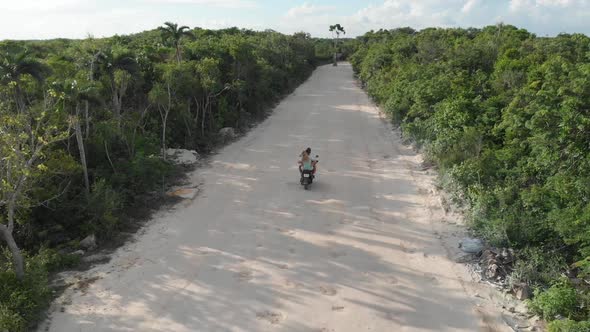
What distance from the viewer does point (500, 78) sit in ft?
68.1

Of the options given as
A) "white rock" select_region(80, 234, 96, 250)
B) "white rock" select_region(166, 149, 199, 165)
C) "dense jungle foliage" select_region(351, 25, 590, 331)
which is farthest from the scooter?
"white rock" select_region(80, 234, 96, 250)

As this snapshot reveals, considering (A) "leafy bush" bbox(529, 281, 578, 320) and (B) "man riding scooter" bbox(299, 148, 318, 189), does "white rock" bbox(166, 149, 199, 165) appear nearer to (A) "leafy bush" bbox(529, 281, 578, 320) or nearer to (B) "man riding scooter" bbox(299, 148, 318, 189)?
(B) "man riding scooter" bbox(299, 148, 318, 189)

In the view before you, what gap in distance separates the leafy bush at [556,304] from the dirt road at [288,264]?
1088 millimetres

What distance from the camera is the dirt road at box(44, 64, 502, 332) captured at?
8742 millimetres

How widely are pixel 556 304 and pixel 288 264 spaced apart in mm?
5555

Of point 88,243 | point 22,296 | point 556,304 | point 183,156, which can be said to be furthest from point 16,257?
point 183,156

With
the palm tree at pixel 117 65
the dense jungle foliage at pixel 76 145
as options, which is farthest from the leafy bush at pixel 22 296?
the palm tree at pixel 117 65

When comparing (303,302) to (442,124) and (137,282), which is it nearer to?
(137,282)

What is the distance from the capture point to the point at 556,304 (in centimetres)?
844

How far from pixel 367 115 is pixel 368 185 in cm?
1463

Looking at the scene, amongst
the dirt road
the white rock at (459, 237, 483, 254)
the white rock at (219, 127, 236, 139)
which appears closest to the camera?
the dirt road

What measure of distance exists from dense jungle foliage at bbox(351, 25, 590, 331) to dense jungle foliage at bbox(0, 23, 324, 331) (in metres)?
9.93

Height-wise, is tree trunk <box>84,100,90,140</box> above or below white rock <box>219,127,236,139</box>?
above

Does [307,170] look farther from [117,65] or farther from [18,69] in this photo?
[18,69]
